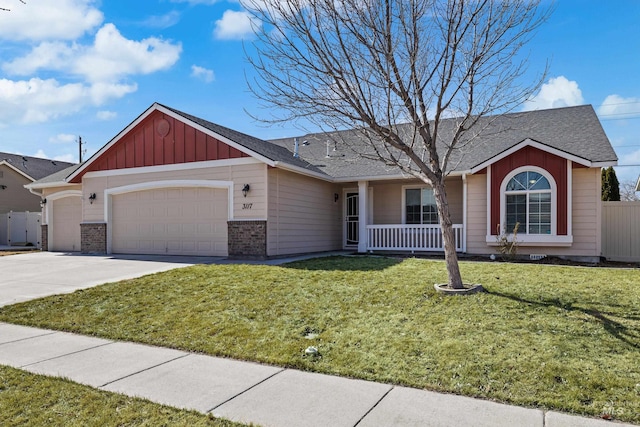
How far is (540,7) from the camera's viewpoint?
6949mm

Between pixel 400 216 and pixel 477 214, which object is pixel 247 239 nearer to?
pixel 400 216

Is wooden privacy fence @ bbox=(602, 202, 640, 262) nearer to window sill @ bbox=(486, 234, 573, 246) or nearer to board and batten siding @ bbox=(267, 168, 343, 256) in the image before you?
window sill @ bbox=(486, 234, 573, 246)

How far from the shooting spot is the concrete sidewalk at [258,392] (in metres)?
3.52

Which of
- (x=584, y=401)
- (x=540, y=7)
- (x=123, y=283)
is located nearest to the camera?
(x=584, y=401)

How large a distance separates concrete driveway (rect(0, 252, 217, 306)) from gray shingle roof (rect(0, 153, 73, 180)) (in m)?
16.5

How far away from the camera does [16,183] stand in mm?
27969

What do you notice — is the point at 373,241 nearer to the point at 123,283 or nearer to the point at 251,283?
the point at 251,283

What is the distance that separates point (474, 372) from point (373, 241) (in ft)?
36.0

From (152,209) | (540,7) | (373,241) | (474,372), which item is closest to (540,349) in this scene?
(474,372)

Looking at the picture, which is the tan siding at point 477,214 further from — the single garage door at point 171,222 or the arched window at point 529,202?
the single garage door at point 171,222

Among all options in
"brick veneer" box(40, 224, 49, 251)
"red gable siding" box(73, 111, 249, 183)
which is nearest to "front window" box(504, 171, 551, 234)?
"red gable siding" box(73, 111, 249, 183)

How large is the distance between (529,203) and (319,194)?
6.80 metres

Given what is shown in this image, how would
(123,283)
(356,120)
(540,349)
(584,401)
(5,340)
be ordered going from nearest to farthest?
(584,401), (540,349), (5,340), (356,120), (123,283)

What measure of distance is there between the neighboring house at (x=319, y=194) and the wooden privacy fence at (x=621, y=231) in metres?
1.50
